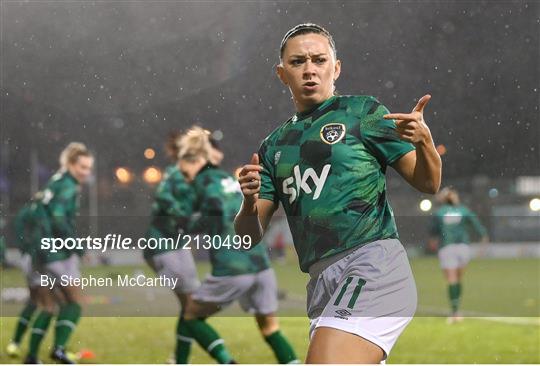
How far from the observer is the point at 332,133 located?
3.50 m

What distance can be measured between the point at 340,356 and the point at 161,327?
5.83 meters

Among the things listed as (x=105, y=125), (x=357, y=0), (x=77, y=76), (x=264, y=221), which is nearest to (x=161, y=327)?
(x=105, y=125)

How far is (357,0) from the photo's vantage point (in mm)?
5312

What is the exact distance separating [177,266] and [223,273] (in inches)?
15.3

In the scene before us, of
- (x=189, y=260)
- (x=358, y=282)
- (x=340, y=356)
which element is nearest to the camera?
(x=340, y=356)

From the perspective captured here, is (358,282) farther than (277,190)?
No

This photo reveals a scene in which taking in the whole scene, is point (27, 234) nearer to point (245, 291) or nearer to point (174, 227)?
point (174, 227)

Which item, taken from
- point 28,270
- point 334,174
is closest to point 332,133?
point 334,174

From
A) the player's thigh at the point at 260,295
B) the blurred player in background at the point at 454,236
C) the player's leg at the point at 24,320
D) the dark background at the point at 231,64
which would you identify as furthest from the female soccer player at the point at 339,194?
the blurred player in background at the point at 454,236

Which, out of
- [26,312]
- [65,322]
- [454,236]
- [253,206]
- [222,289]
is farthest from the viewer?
[454,236]

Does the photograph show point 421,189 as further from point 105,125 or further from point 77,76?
point 105,125

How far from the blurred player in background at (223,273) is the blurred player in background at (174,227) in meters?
0.11

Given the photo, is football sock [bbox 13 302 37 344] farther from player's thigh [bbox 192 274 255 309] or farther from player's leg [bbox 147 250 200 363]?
player's thigh [bbox 192 274 255 309]

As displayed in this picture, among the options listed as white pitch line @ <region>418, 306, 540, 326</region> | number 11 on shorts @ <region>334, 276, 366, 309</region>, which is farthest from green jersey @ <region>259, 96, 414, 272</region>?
white pitch line @ <region>418, 306, 540, 326</region>
